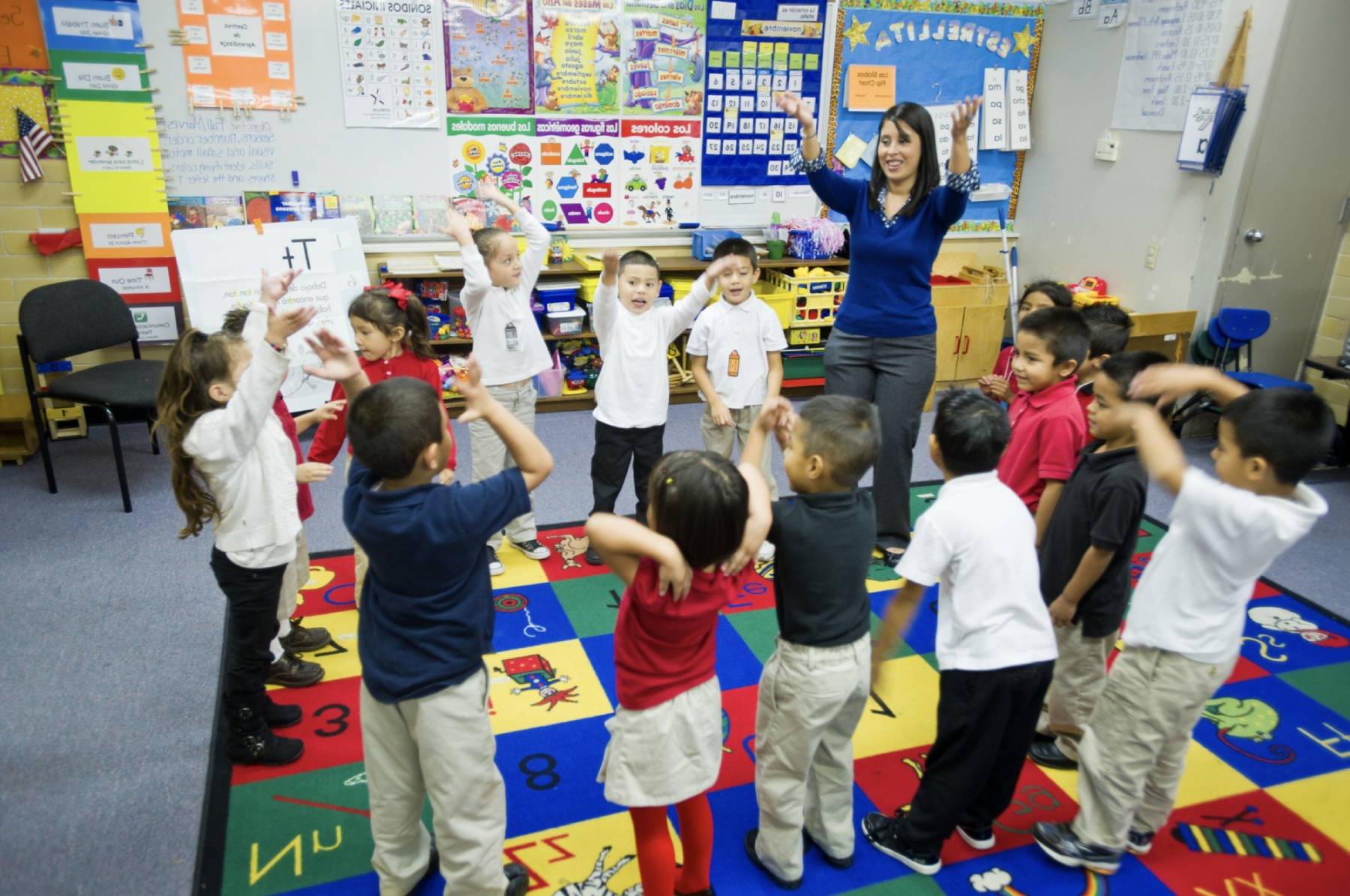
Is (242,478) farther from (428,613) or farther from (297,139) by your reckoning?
(297,139)

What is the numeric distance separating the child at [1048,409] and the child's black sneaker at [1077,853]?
0.72 m

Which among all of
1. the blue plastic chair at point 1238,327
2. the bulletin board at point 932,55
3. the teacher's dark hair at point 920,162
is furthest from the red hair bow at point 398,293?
the blue plastic chair at point 1238,327

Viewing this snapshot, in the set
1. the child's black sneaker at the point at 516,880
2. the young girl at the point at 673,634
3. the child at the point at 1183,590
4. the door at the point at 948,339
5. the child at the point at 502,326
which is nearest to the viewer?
the young girl at the point at 673,634

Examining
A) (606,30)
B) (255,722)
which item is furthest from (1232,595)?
(606,30)

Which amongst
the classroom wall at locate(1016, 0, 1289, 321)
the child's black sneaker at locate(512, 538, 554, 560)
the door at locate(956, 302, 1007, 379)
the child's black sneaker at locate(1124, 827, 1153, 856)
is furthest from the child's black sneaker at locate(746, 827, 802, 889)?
the classroom wall at locate(1016, 0, 1289, 321)

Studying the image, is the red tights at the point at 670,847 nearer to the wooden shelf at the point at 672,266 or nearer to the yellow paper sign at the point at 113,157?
the wooden shelf at the point at 672,266

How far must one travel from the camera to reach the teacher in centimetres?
290

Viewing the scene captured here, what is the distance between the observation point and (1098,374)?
222 cm

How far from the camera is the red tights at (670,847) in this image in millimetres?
1774

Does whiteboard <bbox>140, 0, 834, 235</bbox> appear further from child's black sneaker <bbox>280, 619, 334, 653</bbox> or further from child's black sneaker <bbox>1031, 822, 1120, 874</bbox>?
child's black sneaker <bbox>1031, 822, 1120, 874</bbox>

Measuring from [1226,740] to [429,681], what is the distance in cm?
224

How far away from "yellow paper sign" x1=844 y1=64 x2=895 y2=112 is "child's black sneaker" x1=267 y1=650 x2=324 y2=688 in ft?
14.2

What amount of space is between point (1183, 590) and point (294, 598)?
2291mm

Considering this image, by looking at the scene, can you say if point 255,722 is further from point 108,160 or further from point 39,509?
point 108,160
